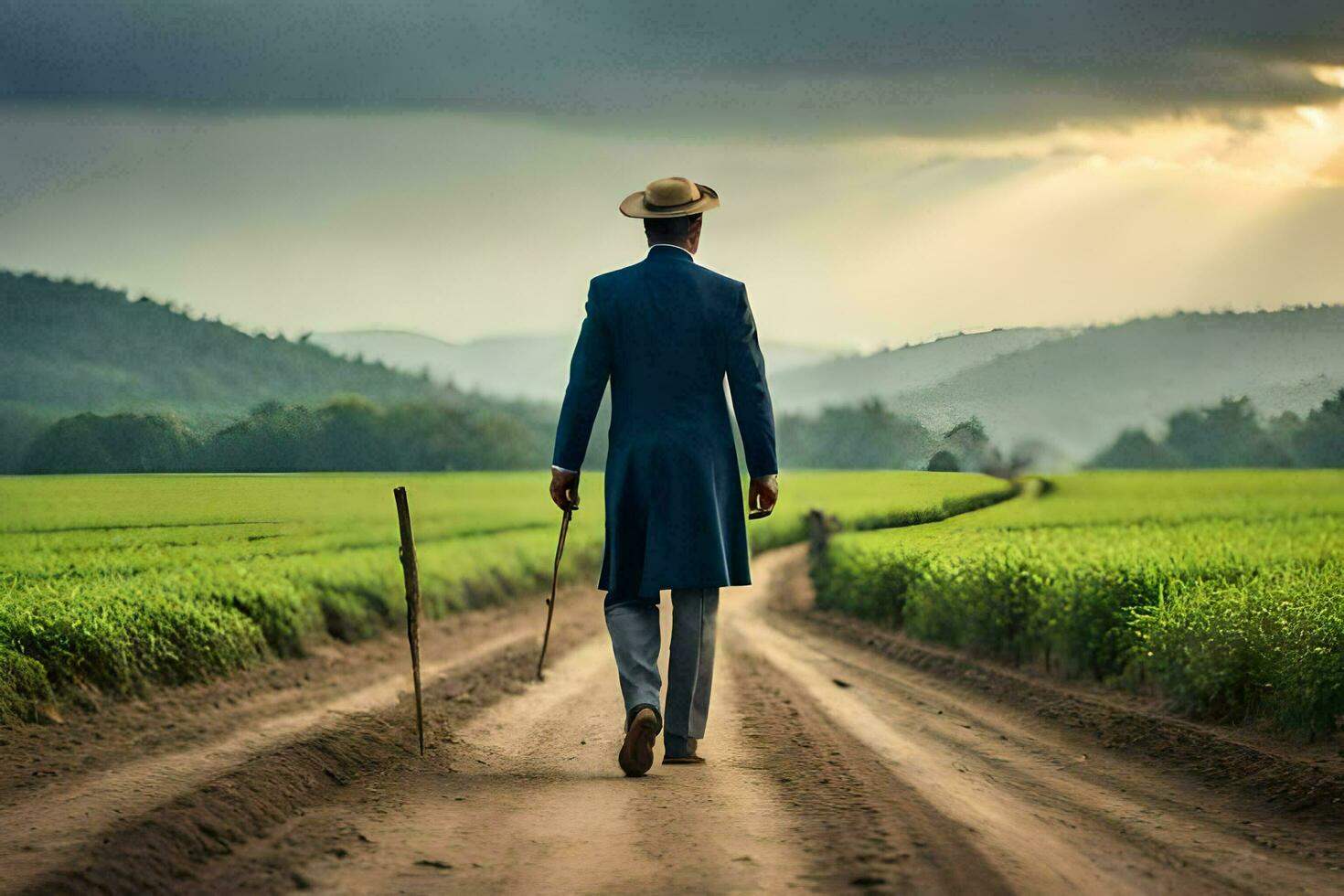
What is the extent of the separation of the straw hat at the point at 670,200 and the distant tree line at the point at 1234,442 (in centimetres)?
527

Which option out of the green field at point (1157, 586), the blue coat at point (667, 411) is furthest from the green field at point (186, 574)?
the blue coat at point (667, 411)

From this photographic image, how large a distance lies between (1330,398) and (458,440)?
28811 millimetres

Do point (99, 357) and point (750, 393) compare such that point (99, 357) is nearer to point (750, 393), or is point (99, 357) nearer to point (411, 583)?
point (411, 583)

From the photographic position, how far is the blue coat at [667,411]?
6715 mm

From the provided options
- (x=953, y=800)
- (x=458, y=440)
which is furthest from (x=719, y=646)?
(x=458, y=440)

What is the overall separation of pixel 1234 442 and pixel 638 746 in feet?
22.8

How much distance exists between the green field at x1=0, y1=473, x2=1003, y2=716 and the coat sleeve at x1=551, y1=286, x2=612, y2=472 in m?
3.17

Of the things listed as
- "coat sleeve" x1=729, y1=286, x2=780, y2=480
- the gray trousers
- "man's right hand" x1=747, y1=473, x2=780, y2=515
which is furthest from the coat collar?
the gray trousers

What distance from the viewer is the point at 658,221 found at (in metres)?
A: 6.95

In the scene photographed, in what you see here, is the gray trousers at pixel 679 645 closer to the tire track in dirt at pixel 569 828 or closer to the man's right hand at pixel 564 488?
the tire track in dirt at pixel 569 828

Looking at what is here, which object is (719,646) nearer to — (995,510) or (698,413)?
(995,510)

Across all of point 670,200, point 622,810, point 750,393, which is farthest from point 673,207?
point 622,810

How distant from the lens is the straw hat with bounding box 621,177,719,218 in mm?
6891

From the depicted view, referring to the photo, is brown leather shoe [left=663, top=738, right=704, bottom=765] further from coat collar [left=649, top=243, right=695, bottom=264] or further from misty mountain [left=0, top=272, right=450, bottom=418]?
misty mountain [left=0, top=272, right=450, bottom=418]
